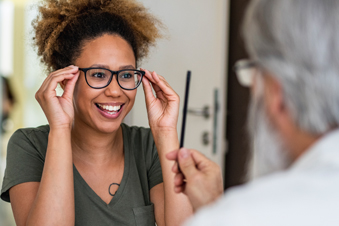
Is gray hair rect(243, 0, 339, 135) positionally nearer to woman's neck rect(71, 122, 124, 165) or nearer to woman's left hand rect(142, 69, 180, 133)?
woman's left hand rect(142, 69, 180, 133)

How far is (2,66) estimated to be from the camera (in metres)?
2.35

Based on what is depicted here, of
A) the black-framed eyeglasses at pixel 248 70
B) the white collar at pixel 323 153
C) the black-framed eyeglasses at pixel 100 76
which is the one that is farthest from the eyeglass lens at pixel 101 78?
the white collar at pixel 323 153

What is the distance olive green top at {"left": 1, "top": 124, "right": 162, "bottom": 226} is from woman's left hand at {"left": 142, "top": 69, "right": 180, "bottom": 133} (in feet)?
0.48

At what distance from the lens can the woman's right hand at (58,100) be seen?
129cm

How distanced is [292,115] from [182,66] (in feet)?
5.17

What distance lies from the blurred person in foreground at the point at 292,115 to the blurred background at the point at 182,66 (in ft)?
4.44

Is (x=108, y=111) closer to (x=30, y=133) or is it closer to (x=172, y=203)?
(x=30, y=133)

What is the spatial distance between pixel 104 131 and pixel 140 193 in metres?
0.26

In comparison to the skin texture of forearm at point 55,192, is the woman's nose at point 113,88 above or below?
above

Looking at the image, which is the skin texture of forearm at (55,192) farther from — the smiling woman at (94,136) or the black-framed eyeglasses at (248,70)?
the black-framed eyeglasses at (248,70)

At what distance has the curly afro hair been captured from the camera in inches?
58.4

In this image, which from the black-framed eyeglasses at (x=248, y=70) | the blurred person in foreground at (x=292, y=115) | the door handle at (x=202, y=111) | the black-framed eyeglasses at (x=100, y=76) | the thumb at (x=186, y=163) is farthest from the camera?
the door handle at (x=202, y=111)

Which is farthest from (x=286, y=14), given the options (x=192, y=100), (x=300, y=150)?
(x=192, y=100)

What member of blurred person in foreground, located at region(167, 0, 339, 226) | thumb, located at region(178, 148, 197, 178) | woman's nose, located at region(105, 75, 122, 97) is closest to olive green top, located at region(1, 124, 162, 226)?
woman's nose, located at region(105, 75, 122, 97)
